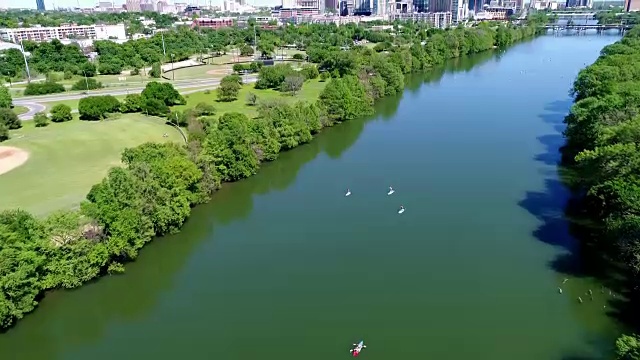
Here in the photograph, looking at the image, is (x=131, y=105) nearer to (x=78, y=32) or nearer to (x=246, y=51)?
(x=246, y=51)

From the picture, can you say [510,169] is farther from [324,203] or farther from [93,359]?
[93,359]

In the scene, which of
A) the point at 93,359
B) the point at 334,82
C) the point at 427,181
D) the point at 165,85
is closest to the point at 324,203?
the point at 427,181

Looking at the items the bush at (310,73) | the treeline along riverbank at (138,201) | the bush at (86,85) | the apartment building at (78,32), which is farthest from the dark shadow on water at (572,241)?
the apartment building at (78,32)

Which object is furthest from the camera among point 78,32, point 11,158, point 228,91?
point 78,32

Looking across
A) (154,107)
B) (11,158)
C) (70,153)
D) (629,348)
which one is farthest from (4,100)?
(629,348)

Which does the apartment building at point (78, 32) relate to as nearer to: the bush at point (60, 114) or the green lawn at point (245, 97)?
the green lawn at point (245, 97)

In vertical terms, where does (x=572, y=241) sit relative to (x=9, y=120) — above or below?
below

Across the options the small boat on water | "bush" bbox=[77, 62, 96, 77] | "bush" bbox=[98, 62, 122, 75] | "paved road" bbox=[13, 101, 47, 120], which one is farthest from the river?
"bush" bbox=[98, 62, 122, 75]
